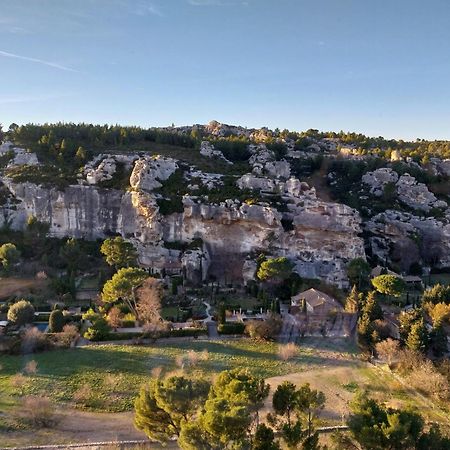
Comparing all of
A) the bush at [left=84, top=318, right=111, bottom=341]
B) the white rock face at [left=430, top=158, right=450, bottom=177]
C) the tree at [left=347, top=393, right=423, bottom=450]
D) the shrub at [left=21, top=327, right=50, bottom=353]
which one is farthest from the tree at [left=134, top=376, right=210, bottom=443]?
the white rock face at [left=430, top=158, right=450, bottom=177]

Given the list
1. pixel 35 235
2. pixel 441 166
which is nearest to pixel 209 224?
pixel 35 235

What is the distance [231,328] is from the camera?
29.3 m

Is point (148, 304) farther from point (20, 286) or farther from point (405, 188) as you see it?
point (405, 188)

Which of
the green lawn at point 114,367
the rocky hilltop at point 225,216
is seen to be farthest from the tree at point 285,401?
the rocky hilltop at point 225,216

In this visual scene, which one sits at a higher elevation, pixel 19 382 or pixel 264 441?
pixel 264 441

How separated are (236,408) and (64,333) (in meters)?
18.0

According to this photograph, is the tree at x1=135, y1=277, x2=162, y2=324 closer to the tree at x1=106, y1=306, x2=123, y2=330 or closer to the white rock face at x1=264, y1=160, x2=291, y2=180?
the tree at x1=106, y1=306, x2=123, y2=330

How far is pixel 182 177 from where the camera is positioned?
51.1 metres

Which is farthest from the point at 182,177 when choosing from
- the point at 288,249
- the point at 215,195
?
the point at 288,249

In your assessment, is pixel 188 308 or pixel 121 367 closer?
pixel 121 367

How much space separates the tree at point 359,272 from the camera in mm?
36219

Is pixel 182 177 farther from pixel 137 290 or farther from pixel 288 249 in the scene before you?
pixel 137 290

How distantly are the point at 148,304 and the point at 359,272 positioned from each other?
19460 millimetres

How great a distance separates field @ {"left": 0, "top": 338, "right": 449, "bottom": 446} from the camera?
19203 millimetres
